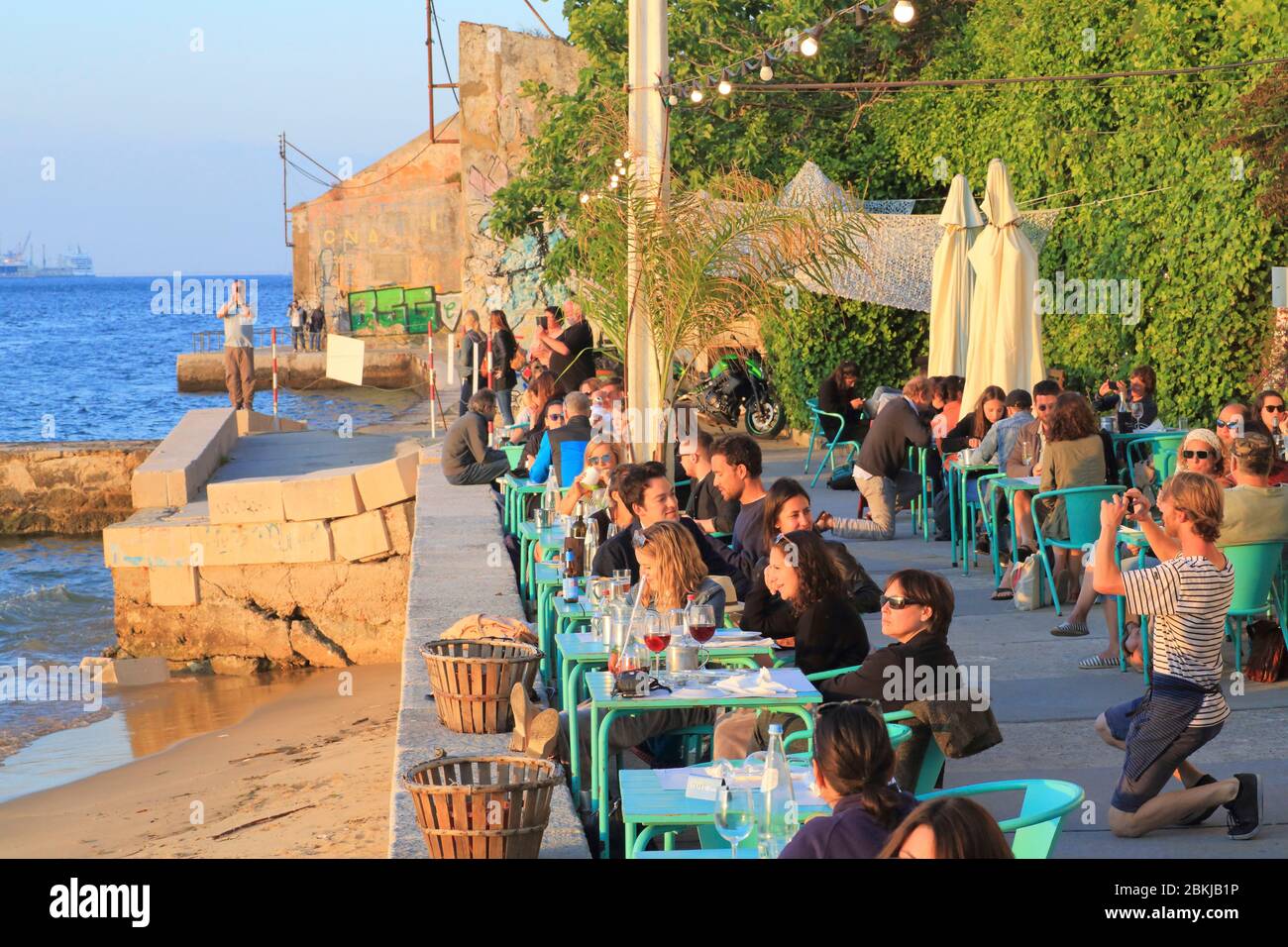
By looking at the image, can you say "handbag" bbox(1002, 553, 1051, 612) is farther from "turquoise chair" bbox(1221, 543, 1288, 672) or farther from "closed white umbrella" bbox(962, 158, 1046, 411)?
"closed white umbrella" bbox(962, 158, 1046, 411)

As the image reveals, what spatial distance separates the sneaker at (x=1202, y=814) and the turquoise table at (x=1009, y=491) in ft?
13.4

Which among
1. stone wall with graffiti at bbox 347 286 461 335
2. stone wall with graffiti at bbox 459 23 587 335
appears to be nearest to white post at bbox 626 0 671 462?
stone wall with graffiti at bbox 459 23 587 335

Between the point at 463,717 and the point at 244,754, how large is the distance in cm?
549

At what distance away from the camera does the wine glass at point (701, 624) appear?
18.6 feet

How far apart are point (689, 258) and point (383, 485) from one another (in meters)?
5.80

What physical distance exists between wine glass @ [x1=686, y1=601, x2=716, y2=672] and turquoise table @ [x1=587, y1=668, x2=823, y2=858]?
12.2 inches

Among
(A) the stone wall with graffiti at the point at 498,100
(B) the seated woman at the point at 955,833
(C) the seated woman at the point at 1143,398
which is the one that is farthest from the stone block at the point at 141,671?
(A) the stone wall with graffiti at the point at 498,100

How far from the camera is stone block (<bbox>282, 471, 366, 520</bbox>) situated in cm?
1491

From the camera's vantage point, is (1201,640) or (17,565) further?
(17,565)

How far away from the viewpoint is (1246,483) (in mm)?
7367

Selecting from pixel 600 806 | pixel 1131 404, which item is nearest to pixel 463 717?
pixel 600 806
